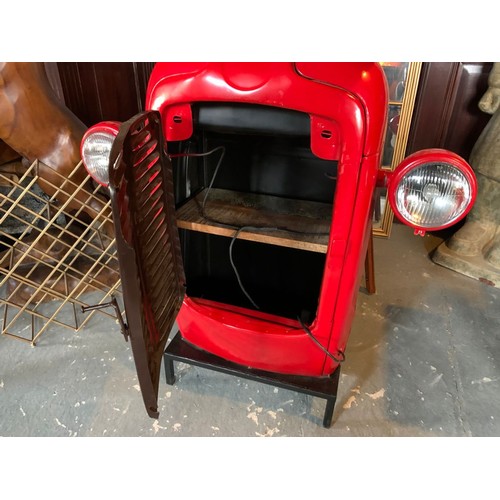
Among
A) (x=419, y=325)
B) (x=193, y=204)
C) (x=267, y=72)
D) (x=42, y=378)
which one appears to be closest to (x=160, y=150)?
(x=267, y=72)

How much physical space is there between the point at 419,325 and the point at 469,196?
863 mm

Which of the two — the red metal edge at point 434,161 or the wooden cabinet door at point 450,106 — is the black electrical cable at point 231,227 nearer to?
the red metal edge at point 434,161

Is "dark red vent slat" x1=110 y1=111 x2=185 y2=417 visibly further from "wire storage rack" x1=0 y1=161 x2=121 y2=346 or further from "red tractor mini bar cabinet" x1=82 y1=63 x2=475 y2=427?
"wire storage rack" x1=0 y1=161 x2=121 y2=346

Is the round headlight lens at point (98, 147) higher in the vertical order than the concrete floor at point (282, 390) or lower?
higher

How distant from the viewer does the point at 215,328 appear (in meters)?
1.14

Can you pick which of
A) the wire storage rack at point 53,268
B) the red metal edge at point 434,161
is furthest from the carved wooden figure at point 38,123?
the red metal edge at point 434,161

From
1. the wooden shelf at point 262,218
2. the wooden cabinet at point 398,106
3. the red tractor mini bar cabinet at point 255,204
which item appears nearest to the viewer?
the red tractor mini bar cabinet at point 255,204

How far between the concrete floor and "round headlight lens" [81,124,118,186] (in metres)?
0.69

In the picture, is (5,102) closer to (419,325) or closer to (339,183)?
(339,183)

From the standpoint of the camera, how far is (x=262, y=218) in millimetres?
1168

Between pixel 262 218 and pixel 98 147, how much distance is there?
492mm

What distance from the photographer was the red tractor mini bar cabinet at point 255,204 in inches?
30.9

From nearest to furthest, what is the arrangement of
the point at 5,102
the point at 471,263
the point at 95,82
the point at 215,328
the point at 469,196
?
the point at 469,196
the point at 215,328
the point at 5,102
the point at 471,263
the point at 95,82

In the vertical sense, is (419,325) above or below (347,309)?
below
